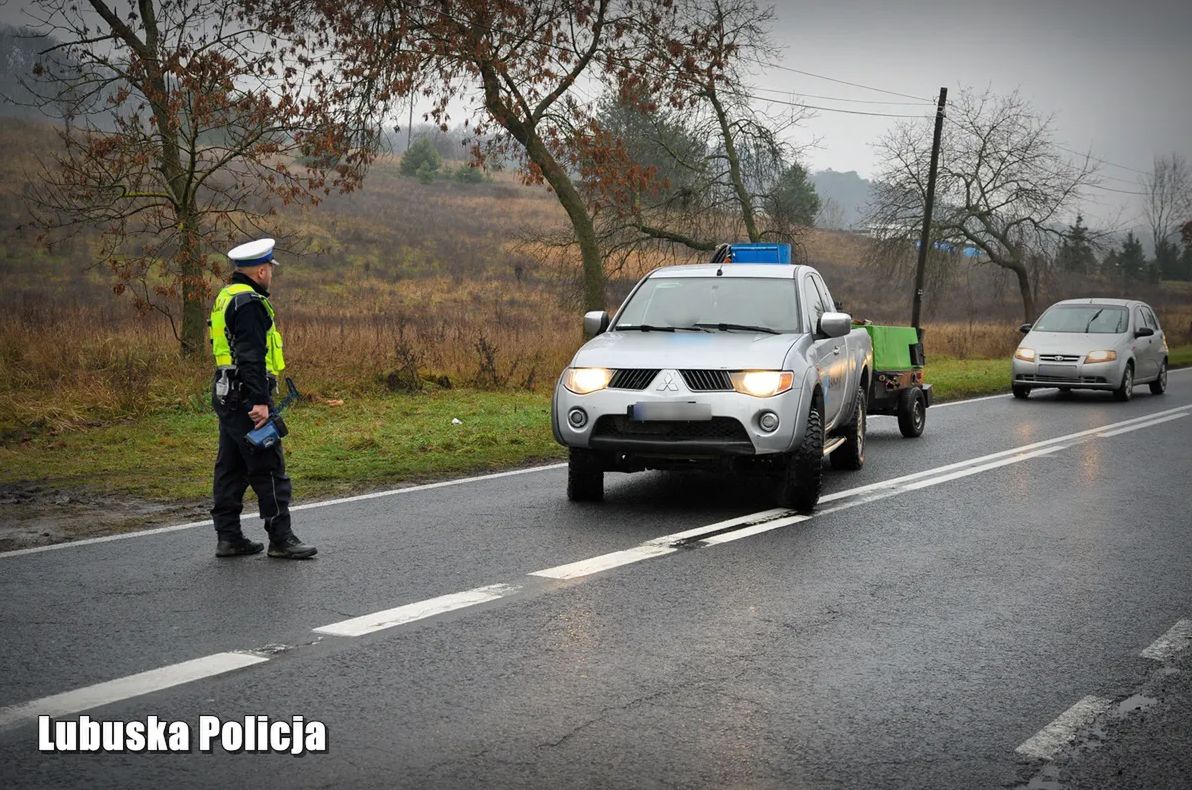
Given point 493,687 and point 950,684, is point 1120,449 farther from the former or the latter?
point 493,687

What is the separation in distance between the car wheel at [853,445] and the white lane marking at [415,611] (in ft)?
19.7

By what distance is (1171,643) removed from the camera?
5.76 meters

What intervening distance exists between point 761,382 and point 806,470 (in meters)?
0.77

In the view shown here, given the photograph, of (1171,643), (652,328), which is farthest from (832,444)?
(1171,643)

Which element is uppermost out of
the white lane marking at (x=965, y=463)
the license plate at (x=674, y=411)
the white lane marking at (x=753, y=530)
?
the license plate at (x=674, y=411)

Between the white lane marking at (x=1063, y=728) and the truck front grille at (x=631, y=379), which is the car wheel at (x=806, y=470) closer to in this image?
the truck front grille at (x=631, y=379)

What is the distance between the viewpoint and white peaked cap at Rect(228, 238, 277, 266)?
23.7 feet

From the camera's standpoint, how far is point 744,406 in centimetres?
898

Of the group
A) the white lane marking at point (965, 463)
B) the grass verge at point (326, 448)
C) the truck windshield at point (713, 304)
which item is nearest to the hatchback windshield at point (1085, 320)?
the white lane marking at point (965, 463)

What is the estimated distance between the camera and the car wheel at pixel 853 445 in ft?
39.2

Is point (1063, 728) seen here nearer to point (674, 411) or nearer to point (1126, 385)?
point (674, 411)

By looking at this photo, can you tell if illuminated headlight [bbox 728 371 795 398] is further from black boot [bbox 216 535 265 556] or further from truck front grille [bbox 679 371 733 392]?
black boot [bbox 216 535 265 556]

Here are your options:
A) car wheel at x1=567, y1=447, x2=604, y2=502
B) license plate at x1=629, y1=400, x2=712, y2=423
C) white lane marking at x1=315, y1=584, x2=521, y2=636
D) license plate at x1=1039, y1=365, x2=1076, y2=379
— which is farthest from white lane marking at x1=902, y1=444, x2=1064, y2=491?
license plate at x1=1039, y1=365, x2=1076, y2=379

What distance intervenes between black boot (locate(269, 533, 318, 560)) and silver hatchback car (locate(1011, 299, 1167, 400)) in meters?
16.9
